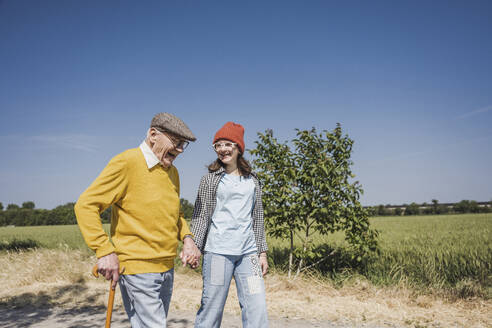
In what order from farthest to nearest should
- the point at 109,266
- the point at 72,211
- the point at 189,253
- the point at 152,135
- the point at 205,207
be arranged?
1. the point at 72,211
2. the point at 205,207
3. the point at 189,253
4. the point at 152,135
5. the point at 109,266

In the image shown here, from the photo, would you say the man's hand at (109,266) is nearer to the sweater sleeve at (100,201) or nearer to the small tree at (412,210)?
the sweater sleeve at (100,201)

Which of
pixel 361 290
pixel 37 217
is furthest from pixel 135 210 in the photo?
pixel 37 217

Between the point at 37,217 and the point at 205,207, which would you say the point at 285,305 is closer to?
the point at 205,207

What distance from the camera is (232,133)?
2826 millimetres

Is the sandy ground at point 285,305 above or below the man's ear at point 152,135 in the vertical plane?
below

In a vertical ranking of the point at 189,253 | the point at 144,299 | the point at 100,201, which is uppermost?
the point at 100,201

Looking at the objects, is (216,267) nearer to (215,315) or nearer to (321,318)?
(215,315)

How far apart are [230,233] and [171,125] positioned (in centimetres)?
97

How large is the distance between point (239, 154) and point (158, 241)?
3.74 feet

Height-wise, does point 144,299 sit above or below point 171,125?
below

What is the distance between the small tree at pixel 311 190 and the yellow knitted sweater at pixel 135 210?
4.18 m

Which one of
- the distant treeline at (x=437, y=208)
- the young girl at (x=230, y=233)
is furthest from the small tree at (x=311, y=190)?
the distant treeline at (x=437, y=208)

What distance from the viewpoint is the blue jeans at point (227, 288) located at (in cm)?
256

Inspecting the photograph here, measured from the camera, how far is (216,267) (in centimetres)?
258
